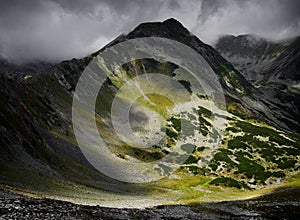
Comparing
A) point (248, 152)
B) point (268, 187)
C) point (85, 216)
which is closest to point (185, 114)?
point (248, 152)

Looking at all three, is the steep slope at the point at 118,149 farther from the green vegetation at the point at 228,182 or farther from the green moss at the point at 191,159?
the green moss at the point at 191,159

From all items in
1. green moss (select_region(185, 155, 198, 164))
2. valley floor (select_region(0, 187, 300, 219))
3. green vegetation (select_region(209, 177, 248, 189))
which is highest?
green moss (select_region(185, 155, 198, 164))

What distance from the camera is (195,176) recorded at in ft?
325

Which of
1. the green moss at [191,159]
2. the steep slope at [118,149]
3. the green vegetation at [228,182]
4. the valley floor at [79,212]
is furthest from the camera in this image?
the green moss at [191,159]

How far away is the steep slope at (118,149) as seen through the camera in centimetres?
5441

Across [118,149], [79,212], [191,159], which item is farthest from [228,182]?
[79,212]

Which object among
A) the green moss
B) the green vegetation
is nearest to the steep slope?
the green vegetation

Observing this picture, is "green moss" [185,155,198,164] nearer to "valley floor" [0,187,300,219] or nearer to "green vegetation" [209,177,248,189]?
"green vegetation" [209,177,248,189]

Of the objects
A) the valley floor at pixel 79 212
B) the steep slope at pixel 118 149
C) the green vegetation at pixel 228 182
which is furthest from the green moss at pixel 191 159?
the valley floor at pixel 79 212

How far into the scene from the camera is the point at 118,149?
10169cm

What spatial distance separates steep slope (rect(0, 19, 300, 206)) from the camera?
5441 cm

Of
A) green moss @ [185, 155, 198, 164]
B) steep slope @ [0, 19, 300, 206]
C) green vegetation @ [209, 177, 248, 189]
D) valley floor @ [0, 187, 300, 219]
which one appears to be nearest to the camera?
valley floor @ [0, 187, 300, 219]

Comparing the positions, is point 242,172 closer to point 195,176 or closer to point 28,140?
point 195,176

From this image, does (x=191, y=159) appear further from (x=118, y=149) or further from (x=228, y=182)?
(x=118, y=149)
